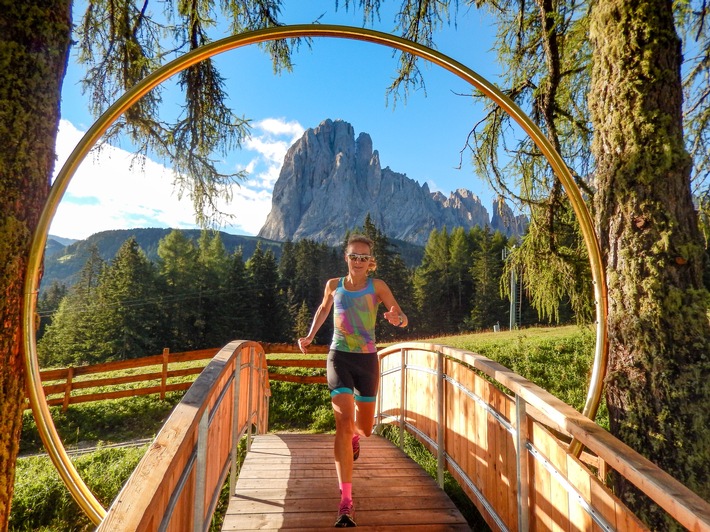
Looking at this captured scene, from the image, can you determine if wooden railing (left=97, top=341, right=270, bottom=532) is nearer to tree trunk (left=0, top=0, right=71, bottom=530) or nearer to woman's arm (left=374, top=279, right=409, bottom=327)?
tree trunk (left=0, top=0, right=71, bottom=530)

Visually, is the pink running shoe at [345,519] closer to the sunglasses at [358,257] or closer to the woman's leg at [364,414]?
the woman's leg at [364,414]

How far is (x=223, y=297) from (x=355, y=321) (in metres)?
40.5

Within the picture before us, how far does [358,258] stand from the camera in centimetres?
332

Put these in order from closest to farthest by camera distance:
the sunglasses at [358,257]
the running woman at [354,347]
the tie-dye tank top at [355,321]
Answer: the running woman at [354,347], the tie-dye tank top at [355,321], the sunglasses at [358,257]

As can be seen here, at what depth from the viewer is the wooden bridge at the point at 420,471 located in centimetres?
135

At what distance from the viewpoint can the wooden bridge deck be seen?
291 cm

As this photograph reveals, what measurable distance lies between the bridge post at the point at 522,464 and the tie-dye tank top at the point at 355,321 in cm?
119

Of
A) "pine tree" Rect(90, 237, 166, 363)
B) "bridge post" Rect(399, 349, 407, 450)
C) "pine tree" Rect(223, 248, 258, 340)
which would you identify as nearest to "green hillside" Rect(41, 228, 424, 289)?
"pine tree" Rect(223, 248, 258, 340)

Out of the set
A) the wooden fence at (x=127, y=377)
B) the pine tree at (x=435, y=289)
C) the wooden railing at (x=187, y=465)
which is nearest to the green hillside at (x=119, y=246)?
the pine tree at (x=435, y=289)

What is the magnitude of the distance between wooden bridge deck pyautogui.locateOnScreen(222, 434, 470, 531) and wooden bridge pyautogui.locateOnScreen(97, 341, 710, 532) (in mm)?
15

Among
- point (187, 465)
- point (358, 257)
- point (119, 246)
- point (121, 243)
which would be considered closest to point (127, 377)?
point (358, 257)

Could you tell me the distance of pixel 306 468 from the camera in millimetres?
4020

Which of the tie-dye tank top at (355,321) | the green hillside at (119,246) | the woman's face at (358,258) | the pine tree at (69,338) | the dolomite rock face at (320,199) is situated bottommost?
the pine tree at (69,338)

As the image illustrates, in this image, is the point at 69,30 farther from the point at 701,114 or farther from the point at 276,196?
the point at 276,196
